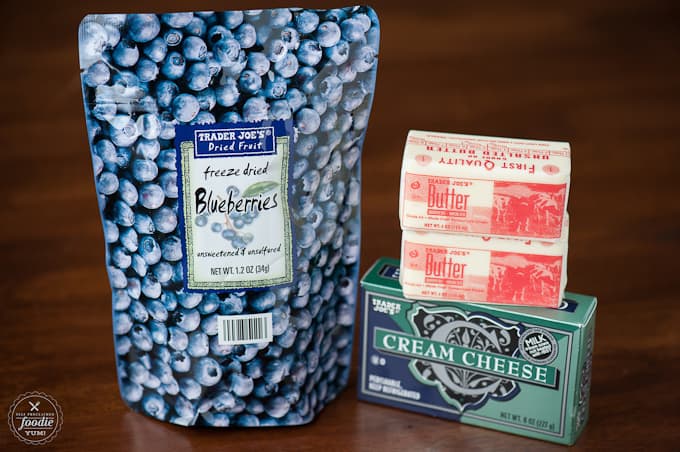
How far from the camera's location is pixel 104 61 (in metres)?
0.87

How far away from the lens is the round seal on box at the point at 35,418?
94 centimetres

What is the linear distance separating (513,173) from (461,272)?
11cm

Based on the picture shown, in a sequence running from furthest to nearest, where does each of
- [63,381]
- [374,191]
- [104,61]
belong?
1. [374,191]
2. [63,381]
3. [104,61]

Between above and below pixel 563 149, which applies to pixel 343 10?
above

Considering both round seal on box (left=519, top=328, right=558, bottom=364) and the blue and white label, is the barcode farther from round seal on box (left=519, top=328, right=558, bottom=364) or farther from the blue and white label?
round seal on box (left=519, top=328, right=558, bottom=364)

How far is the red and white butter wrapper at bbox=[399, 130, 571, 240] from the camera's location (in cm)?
88

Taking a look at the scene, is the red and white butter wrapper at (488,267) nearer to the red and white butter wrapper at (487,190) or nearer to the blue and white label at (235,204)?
the red and white butter wrapper at (487,190)

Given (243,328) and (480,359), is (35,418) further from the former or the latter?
(480,359)

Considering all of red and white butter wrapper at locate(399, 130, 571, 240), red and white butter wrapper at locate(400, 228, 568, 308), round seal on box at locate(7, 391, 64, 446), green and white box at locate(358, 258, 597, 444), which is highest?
red and white butter wrapper at locate(399, 130, 571, 240)

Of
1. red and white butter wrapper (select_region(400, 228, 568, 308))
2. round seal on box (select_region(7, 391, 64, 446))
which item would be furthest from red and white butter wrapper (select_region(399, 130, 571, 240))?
round seal on box (select_region(7, 391, 64, 446))

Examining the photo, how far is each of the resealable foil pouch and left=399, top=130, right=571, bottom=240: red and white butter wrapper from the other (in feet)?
0.28

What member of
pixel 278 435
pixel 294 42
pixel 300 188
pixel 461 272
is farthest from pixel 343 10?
pixel 278 435

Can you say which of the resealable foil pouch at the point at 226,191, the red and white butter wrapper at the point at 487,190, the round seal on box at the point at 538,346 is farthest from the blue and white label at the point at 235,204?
the round seal on box at the point at 538,346

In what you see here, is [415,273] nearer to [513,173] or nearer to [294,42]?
[513,173]
